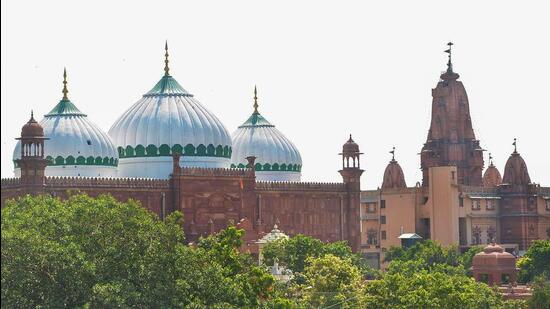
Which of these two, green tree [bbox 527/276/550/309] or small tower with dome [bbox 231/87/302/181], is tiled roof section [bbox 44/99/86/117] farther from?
green tree [bbox 527/276/550/309]

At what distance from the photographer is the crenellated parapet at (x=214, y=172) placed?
199 ft

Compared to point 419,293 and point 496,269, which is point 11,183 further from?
point 496,269

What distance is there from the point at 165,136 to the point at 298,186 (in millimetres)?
9010

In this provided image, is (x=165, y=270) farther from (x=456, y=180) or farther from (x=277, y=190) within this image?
(x=456, y=180)

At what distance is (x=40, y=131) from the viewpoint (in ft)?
182

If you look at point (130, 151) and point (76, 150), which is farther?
point (130, 151)

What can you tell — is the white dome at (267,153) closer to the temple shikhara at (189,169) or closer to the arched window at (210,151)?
the temple shikhara at (189,169)

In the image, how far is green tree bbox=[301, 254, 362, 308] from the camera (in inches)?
1724

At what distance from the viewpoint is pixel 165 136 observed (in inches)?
2406

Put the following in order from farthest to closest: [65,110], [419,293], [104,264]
Result: [65,110] < [419,293] < [104,264]

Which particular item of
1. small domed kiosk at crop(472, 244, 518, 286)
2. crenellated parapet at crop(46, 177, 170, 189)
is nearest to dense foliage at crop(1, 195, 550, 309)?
crenellated parapet at crop(46, 177, 170, 189)

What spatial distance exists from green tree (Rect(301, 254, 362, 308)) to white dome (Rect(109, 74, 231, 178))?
13.1 metres

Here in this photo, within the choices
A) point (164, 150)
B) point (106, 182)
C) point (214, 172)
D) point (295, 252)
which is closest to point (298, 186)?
point (214, 172)

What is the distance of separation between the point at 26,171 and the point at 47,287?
83.1 ft
